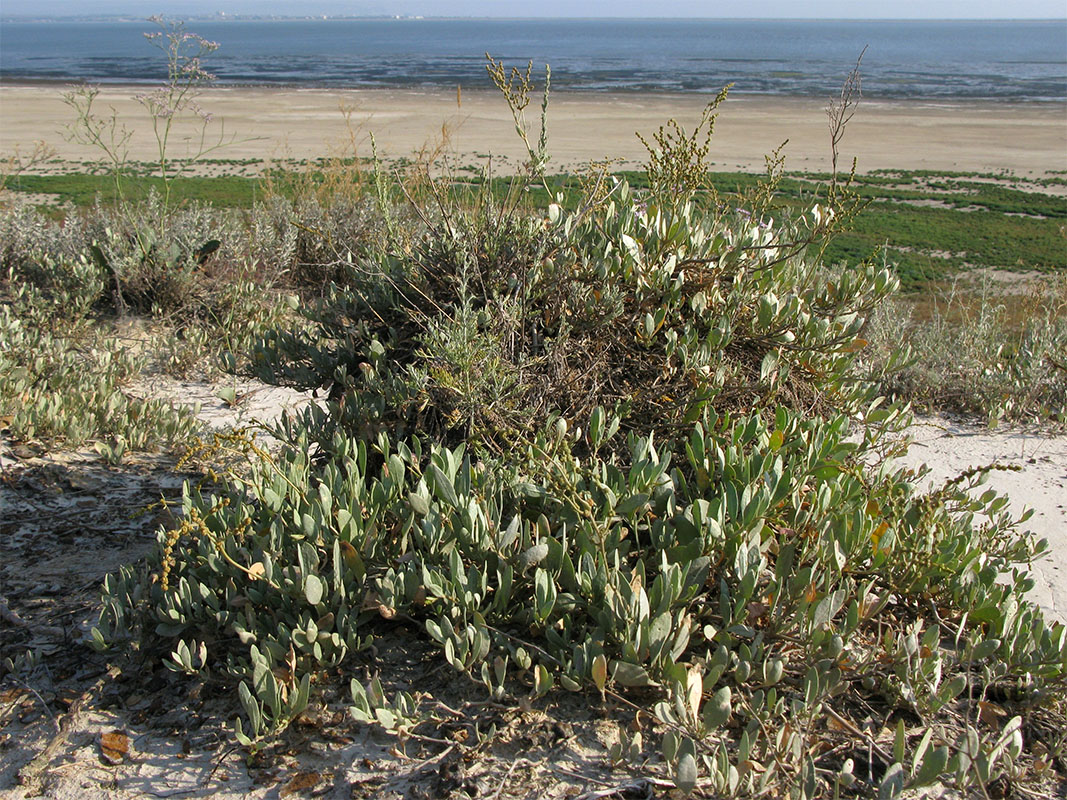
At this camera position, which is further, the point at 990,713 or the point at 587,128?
the point at 587,128

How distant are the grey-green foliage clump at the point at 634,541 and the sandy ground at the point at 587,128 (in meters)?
16.0

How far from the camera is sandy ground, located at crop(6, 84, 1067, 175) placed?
2578 cm

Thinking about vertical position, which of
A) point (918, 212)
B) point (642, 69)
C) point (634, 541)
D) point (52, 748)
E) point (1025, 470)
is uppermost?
point (642, 69)

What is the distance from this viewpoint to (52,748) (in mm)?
2289

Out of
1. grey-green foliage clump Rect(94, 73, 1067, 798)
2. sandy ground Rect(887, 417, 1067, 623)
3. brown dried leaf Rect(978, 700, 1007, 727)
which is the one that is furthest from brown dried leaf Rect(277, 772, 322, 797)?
sandy ground Rect(887, 417, 1067, 623)

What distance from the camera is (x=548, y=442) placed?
296 cm

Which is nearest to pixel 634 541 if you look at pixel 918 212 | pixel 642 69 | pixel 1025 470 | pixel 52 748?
pixel 52 748

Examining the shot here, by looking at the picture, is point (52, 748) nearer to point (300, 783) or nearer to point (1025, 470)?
point (300, 783)

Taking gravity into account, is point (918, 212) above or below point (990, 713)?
above

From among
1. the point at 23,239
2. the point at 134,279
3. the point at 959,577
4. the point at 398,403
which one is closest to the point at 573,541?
the point at 398,403

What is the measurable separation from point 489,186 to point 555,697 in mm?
1885

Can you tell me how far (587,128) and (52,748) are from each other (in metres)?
33.4

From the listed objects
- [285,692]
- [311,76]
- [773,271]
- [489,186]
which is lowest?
[285,692]

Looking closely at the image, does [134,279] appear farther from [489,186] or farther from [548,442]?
[548,442]
